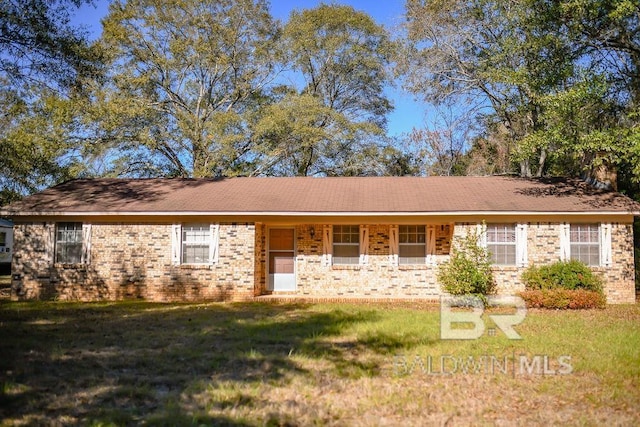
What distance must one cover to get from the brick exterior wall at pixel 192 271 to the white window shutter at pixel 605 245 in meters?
1.46

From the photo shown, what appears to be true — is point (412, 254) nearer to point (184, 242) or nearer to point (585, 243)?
point (585, 243)

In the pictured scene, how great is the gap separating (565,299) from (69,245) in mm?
14382

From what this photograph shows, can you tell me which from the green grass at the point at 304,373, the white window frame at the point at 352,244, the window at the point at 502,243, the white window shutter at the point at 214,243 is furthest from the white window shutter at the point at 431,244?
the white window shutter at the point at 214,243

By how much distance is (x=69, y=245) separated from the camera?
1633 cm

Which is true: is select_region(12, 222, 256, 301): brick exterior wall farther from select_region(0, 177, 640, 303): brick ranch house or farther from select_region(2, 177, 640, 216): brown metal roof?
select_region(2, 177, 640, 216): brown metal roof

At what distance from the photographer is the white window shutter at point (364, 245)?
16172mm

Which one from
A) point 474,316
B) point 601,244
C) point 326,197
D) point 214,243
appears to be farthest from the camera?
point 326,197

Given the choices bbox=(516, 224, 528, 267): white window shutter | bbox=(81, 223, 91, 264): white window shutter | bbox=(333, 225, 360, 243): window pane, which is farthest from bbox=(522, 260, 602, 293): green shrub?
bbox=(81, 223, 91, 264): white window shutter

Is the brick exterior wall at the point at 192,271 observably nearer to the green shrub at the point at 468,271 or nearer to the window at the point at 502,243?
the window at the point at 502,243

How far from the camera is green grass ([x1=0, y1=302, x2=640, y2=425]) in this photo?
5527mm

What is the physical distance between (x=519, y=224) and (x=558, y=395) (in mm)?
9960

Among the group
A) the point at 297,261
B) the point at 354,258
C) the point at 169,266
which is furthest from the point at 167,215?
the point at 354,258

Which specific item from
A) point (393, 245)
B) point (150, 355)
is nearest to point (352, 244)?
point (393, 245)

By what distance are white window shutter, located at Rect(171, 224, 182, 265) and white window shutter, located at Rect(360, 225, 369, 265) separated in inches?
217
